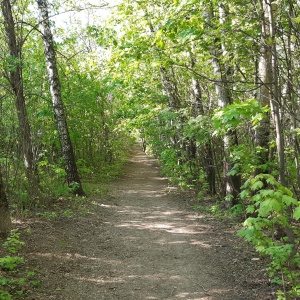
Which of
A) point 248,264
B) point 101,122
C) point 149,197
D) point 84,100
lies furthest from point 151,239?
point 101,122

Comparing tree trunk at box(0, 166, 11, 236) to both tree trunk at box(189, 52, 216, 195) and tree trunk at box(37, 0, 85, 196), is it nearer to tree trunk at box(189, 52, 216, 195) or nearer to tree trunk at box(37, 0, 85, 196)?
tree trunk at box(37, 0, 85, 196)

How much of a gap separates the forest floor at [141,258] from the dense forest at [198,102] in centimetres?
64

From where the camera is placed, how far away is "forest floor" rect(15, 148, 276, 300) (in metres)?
4.66

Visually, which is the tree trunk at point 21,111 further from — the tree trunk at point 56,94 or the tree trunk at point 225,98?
the tree trunk at point 225,98

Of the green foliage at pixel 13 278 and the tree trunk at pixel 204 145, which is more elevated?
the tree trunk at pixel 204 145

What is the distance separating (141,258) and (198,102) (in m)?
5.85

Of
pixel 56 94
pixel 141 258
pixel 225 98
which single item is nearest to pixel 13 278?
pixel 141 258

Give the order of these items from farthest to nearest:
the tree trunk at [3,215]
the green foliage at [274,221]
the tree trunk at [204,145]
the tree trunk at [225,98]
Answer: the tree trunk at [204,145] < the tree trunk at [225,98] < the tree trunk at [3,215] < the green foliage at [274,221]

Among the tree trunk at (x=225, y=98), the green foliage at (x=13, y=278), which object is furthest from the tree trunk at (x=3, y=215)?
the tree trunk at (x=225, y=98)

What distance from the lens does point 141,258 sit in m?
6.05

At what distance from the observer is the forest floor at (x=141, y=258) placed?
466 cm

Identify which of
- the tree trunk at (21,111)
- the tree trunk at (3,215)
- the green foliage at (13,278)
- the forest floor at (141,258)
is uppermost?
the tree trunk at (21,111)

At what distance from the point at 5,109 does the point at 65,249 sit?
349cm

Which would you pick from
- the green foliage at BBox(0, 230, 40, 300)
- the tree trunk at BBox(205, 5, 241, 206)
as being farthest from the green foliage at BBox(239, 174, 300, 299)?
the tree trunk at BBox(205, 5, 241, 206)
